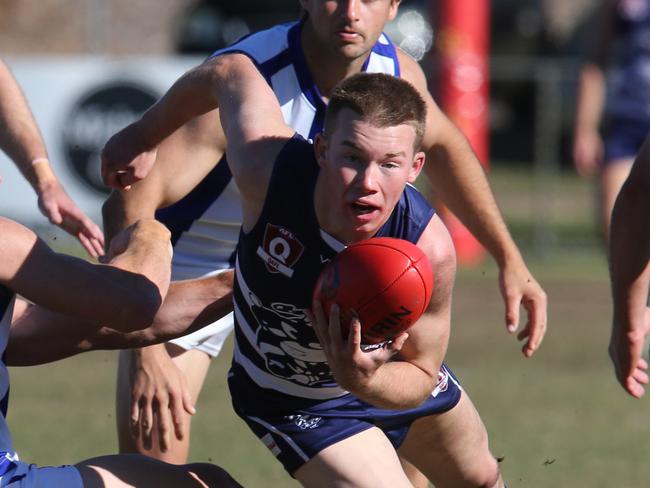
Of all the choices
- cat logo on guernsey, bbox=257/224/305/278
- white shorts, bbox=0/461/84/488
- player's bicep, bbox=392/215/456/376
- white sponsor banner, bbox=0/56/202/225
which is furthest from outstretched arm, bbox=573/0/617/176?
white shorts, bbox=0/461/84/488

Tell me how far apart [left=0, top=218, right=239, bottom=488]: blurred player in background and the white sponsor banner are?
32.1 feet

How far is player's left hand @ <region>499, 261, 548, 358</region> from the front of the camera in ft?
16.6

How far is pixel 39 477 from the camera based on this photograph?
3.99 meters

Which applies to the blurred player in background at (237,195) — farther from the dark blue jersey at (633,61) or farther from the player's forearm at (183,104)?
the dark blue jersey at (633,61)

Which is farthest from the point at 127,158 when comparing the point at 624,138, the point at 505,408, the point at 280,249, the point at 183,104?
the point at 624,138

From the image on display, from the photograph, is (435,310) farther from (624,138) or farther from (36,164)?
(624,138)

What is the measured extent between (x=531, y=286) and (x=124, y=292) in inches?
71.6

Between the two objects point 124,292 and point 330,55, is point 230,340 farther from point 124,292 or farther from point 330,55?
point 124,292

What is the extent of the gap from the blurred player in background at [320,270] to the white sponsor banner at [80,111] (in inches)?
366

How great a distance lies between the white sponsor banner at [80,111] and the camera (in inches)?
547

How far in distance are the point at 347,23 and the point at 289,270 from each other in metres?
0.97

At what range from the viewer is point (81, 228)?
5.19m

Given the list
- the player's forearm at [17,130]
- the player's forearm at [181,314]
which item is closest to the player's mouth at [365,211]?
the player's forearm at [181,314]

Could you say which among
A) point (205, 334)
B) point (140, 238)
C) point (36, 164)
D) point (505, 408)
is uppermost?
point (140, 238)
